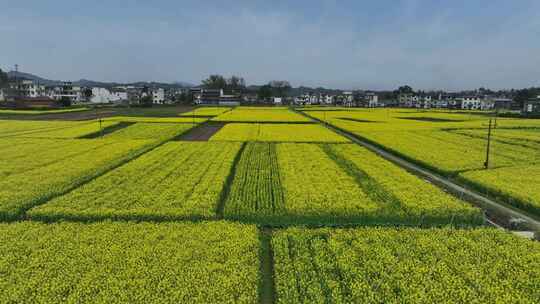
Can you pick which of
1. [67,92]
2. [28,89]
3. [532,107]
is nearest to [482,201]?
[532,107]

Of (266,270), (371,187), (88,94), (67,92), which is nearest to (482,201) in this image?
(371,187)

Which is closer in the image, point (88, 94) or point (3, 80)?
point (88, 94)

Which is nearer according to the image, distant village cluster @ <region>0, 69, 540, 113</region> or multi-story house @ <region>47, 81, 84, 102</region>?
distant village cluster @ <region>0, 69, 540, 113</region>

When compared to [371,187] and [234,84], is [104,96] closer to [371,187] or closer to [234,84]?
[234,84]

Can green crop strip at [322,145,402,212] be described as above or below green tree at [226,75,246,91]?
below

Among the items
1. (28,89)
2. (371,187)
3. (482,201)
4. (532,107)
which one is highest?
(28,89)

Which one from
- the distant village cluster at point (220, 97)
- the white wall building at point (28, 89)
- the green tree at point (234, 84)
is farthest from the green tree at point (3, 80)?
the green tree at point (234, 84)

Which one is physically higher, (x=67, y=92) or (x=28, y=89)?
(x=28, y=89)

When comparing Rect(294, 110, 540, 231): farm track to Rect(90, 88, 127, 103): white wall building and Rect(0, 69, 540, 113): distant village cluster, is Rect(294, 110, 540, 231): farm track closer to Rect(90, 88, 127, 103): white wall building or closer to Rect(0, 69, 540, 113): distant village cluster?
Rect(0, 69, 540, 113): distant village cluster

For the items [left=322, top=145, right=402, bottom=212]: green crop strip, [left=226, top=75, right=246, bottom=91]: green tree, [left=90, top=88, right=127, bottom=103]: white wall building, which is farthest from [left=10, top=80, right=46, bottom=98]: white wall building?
[left=322, top=145, right=402, bottom=212]: green crop strip

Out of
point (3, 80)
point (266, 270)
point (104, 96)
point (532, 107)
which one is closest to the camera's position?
point (266, 270)

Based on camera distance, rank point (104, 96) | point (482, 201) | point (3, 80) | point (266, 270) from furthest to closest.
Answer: point (104, 96)
point (3, 80)
point (482, 201)
point (266, 270)

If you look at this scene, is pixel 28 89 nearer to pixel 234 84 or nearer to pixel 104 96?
pixel 104 96
